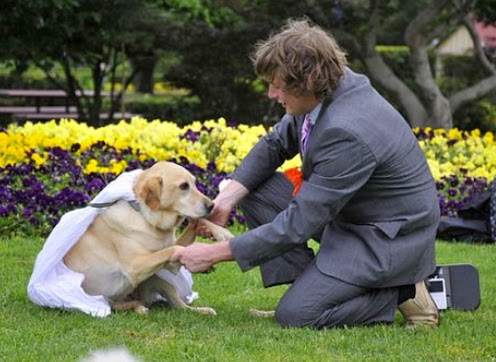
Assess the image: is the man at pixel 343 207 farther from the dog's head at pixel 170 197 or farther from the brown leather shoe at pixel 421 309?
the dog's head at pixel 170 197

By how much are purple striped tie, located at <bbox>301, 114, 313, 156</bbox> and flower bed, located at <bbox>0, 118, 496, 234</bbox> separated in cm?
310

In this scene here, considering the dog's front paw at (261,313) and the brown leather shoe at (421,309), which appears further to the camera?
the dog's front paw at (261,313)

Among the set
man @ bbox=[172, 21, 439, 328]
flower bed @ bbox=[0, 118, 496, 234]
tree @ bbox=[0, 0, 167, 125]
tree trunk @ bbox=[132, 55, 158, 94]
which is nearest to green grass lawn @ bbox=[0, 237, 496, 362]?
man @ bbox=[172, 21, 439, 328]

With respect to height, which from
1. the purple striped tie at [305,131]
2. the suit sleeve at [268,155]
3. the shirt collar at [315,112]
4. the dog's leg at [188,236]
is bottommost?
the dog's leg at [188,236]

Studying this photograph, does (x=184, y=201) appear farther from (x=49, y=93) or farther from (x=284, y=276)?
(x=49, y=93)

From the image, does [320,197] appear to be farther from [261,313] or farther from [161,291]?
[161,291]

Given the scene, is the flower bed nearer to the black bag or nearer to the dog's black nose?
the black bag

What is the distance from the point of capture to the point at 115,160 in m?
8.84

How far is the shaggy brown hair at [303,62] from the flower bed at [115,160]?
3422mm

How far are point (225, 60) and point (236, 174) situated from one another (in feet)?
37.6

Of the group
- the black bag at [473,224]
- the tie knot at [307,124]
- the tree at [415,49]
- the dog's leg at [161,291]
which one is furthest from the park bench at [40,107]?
the tie knot at [307,124]

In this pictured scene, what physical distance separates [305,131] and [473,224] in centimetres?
368

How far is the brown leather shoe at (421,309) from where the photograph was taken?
5176mm

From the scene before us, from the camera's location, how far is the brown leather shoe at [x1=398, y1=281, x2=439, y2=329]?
5176 millimetres
